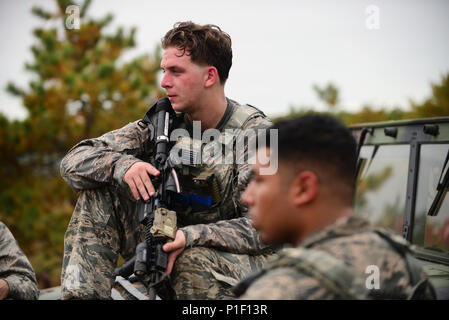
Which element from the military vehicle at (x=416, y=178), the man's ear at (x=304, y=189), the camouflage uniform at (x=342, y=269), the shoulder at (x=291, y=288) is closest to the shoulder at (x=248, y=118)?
the military vehicle at (x=416, y=178)

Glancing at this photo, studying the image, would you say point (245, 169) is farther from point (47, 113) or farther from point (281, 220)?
point (47, 113)

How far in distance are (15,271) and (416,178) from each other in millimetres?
2722

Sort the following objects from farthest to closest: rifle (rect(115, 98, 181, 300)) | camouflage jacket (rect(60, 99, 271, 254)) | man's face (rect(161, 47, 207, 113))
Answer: man's face (rect(161, 47, 207, 113)), camouflage jacket (rect(60, 99, 271, 254)), rifle (rect(115, 98, 181, 300))

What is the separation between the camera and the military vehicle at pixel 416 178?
3502 mm

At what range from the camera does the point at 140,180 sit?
2773 millimetres

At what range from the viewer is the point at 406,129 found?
12.8 ft

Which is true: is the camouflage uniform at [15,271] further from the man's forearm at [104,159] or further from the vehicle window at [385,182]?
the vehicle window at [385,182]

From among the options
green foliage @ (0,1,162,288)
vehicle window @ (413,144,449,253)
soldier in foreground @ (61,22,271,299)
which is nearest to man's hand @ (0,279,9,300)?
soldier in foreground @ (61,22,271,299)

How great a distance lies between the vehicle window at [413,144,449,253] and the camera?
3500 millimetres

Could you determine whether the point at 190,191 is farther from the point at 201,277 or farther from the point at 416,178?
the point at 416,178

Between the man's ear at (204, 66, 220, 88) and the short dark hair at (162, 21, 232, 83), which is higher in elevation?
the short dark hair at (162, 21, 232, 83)

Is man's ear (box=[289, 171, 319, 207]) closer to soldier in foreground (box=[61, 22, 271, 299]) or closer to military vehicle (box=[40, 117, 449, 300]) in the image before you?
soldier in foreground (box=[61, 22, 271, 299])
